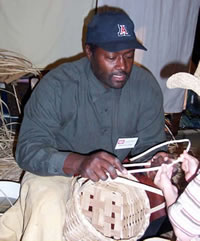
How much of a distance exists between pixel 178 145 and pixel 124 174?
4.65ft

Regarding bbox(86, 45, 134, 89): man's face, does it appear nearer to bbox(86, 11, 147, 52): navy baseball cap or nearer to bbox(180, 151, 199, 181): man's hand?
bbox(86, 11, 147, 52): navy baseball cap

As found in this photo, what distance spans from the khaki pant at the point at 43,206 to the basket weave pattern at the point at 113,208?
0.14ft

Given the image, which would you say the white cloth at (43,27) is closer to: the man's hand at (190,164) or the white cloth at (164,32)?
the white cloth at (164,32)

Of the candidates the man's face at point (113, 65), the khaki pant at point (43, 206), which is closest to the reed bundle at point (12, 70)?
the man's face at point (113, 65)

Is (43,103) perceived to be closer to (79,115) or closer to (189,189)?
(79,115)

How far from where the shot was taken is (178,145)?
7.97ft

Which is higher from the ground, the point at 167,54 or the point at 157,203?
the point at 167,54

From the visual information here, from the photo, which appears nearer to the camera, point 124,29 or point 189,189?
point 189,189

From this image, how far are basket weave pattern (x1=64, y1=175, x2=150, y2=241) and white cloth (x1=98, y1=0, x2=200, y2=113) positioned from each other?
125 cm

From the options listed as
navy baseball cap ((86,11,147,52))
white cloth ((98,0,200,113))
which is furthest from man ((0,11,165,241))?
white cloth ((98,0,200,113))

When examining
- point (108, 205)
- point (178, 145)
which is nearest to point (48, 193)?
point (108, 205)

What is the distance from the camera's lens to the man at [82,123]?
1.12 meters

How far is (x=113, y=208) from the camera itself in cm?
124

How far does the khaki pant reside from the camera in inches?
43.8
